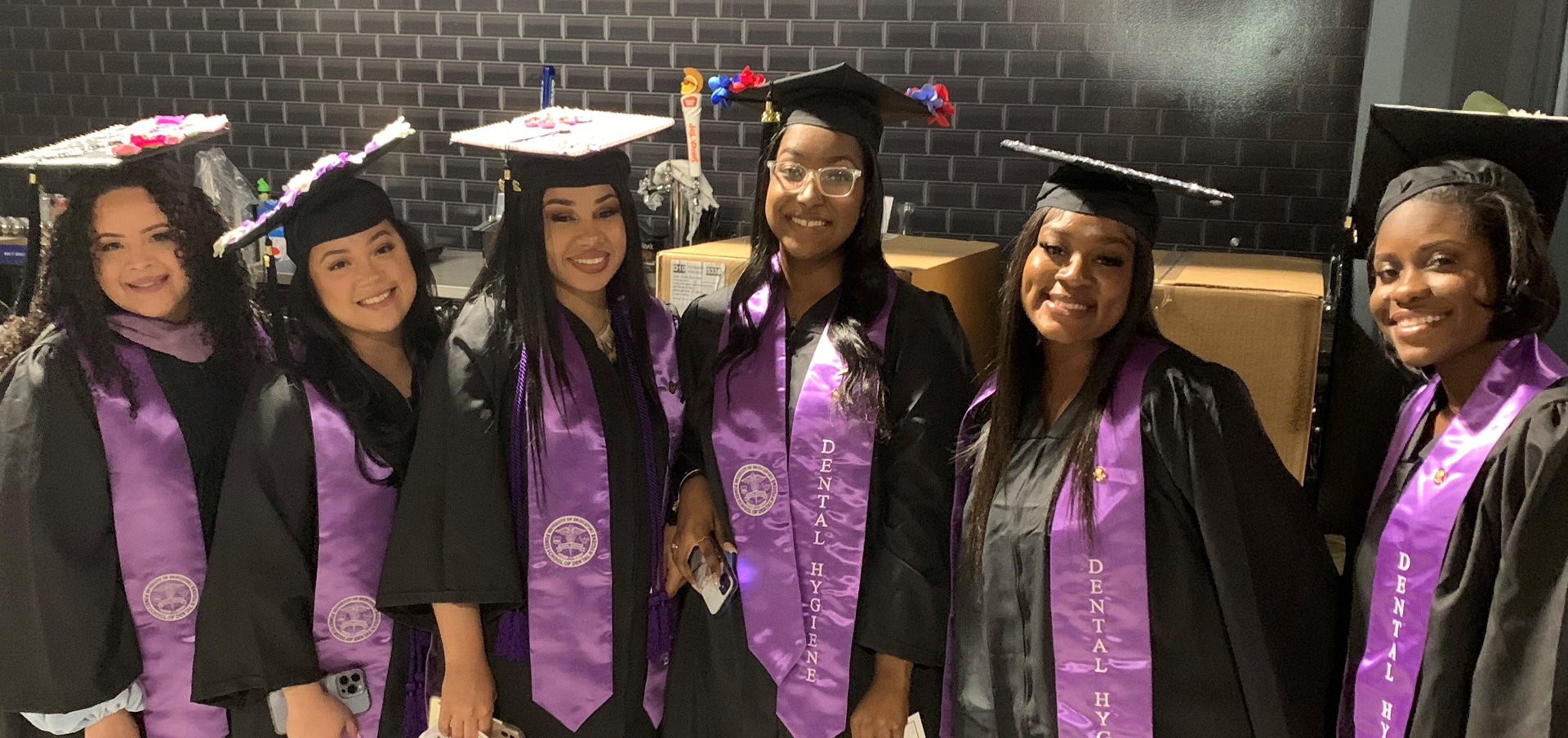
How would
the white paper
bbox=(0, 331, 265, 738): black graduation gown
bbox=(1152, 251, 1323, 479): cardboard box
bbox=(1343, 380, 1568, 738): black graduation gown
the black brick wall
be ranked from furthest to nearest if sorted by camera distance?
the black brick wall < the white paper < bbox=(1152, 251, 1323, 479): cardboard box < bbox=(0, 331, 265, 738): black graduation gown < bbox=(1343, 380, 1568, 738): black graduation gown

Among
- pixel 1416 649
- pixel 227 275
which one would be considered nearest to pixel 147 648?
pixel 227 275

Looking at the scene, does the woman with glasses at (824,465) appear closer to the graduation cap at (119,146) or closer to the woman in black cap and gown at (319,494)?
the woman in black cap and gown at (319,494)

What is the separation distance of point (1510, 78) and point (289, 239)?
2.22 metres

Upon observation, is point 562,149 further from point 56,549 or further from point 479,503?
point 56,549

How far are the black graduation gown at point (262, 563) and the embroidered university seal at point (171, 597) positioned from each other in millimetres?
87

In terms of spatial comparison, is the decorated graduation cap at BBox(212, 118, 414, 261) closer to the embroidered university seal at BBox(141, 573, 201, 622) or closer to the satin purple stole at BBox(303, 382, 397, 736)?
the satin purple stole at BBox(303, 382, 397, 736)

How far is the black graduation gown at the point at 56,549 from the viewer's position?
4.71ft

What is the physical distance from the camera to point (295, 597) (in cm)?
148

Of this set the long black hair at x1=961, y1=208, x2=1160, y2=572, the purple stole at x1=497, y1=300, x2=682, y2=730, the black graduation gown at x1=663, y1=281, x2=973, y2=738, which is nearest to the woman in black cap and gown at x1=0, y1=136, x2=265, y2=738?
the purple stole at x1=497, y1=300, x2=682, y2=730

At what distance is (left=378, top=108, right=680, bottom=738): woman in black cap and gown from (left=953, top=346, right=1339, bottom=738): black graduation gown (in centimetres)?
54

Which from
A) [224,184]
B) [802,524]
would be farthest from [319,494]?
[224,184]

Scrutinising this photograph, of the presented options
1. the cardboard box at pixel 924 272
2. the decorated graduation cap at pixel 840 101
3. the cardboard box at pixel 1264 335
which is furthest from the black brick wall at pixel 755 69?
the decorated graduation cap at pixel 840 101

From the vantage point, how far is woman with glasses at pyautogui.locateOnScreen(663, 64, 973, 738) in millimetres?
1487

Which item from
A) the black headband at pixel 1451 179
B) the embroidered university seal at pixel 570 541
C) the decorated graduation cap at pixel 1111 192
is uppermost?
the black headband at pixel 1451 179
